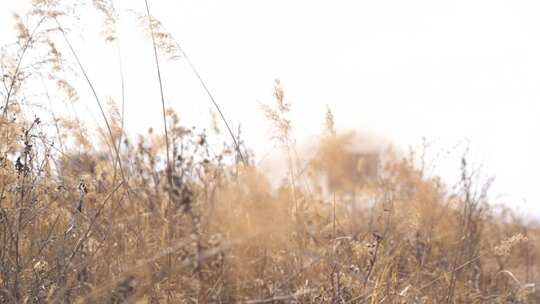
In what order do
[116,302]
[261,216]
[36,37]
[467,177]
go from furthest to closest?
[467,177], [36,37], [261,216], [116,302]

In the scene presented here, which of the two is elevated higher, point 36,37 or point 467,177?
point 36,37

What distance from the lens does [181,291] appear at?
208 cm

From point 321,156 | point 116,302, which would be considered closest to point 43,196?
point 116,302

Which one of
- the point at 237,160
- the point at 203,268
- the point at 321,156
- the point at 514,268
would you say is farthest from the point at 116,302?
the point at 514,268

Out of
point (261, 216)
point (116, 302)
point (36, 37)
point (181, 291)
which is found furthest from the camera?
point (36, 37)

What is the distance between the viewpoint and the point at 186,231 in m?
2.22

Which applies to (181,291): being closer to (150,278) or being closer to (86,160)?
(150,278)

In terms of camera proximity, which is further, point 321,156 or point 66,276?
point 321,156

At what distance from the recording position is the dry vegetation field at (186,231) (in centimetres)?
197

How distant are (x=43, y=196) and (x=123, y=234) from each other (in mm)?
313

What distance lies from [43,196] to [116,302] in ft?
1.82

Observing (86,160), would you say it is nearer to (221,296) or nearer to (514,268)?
(221,296)

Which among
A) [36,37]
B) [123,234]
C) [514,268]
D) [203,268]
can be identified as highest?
[36,37]

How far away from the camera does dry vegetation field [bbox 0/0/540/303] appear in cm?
197
